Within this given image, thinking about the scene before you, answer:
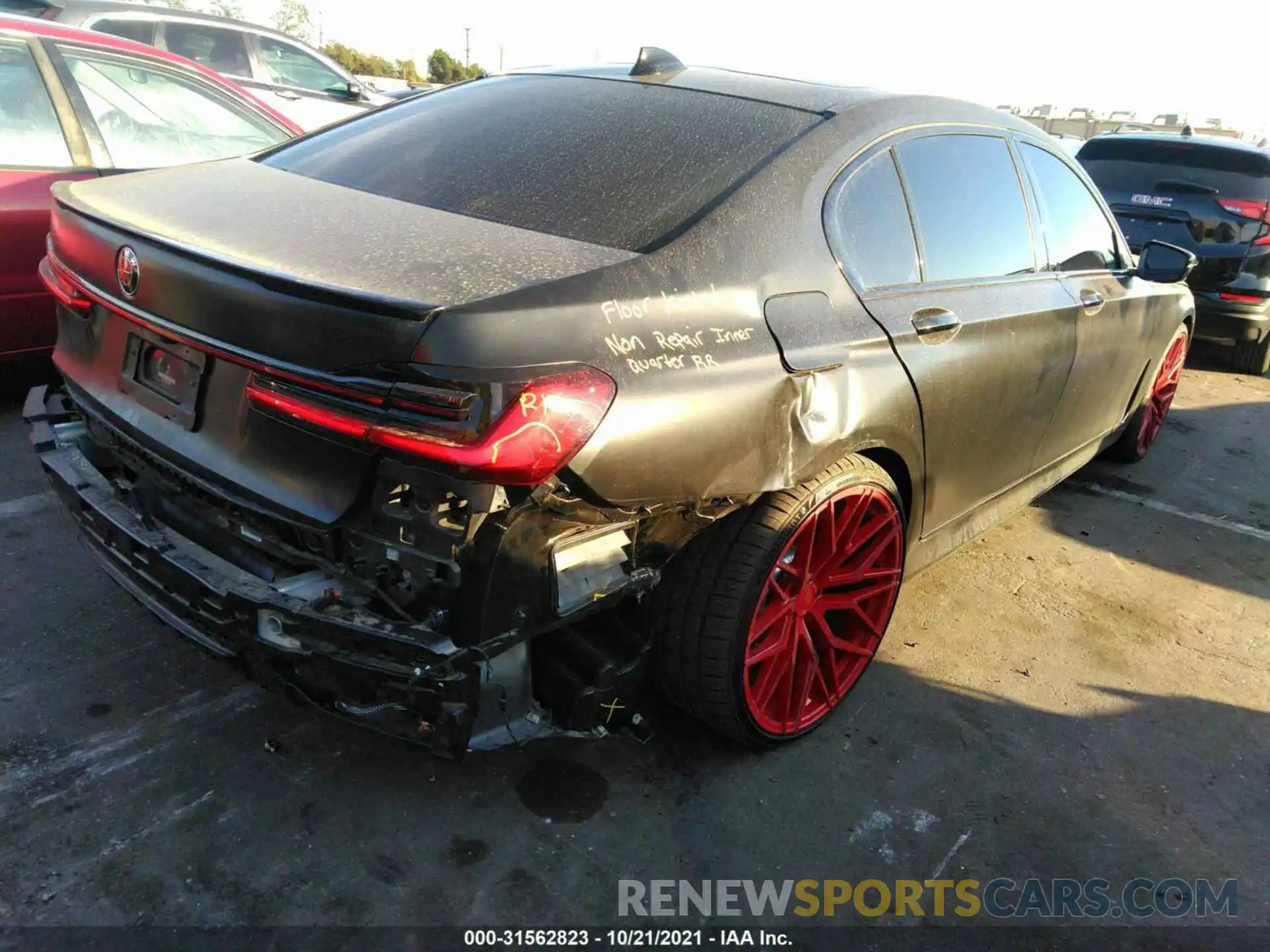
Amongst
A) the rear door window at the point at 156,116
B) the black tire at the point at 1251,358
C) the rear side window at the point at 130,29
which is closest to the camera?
the rear door window at the point at 156,116

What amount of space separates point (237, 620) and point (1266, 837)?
106 inches

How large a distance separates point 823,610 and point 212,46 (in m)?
7.51

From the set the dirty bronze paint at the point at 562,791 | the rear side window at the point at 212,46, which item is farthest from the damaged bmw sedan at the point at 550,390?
the rear side window at the point at 212,46

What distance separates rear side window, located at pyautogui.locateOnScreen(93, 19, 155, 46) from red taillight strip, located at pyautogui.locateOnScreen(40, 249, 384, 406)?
5616 millimetres

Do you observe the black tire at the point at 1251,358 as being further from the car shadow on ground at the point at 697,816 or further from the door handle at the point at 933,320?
the door handle at the point at 933,320

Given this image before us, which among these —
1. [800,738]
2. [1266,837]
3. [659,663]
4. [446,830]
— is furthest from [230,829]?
[1266,837]

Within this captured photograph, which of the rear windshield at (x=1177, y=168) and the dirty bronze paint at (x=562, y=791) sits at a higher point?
the rear windshield at (x=1177, y=168)

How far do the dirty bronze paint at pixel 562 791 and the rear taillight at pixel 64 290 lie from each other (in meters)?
1.64

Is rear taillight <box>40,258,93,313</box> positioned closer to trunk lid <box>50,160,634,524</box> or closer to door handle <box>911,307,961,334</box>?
trunk lid <box>50,160,634,524</box>

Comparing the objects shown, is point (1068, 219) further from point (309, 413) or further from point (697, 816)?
point (309, 413)

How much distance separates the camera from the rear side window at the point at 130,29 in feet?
22.1

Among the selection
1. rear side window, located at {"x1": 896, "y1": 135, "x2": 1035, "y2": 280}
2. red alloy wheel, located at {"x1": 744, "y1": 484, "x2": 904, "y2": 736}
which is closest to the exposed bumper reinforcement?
red alloy wheel, located at {"x1": 744, "y1": 484, "x2": 904, "y2": 736}

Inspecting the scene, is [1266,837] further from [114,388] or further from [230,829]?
[114,388]

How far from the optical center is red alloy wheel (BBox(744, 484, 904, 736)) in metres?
2.38
